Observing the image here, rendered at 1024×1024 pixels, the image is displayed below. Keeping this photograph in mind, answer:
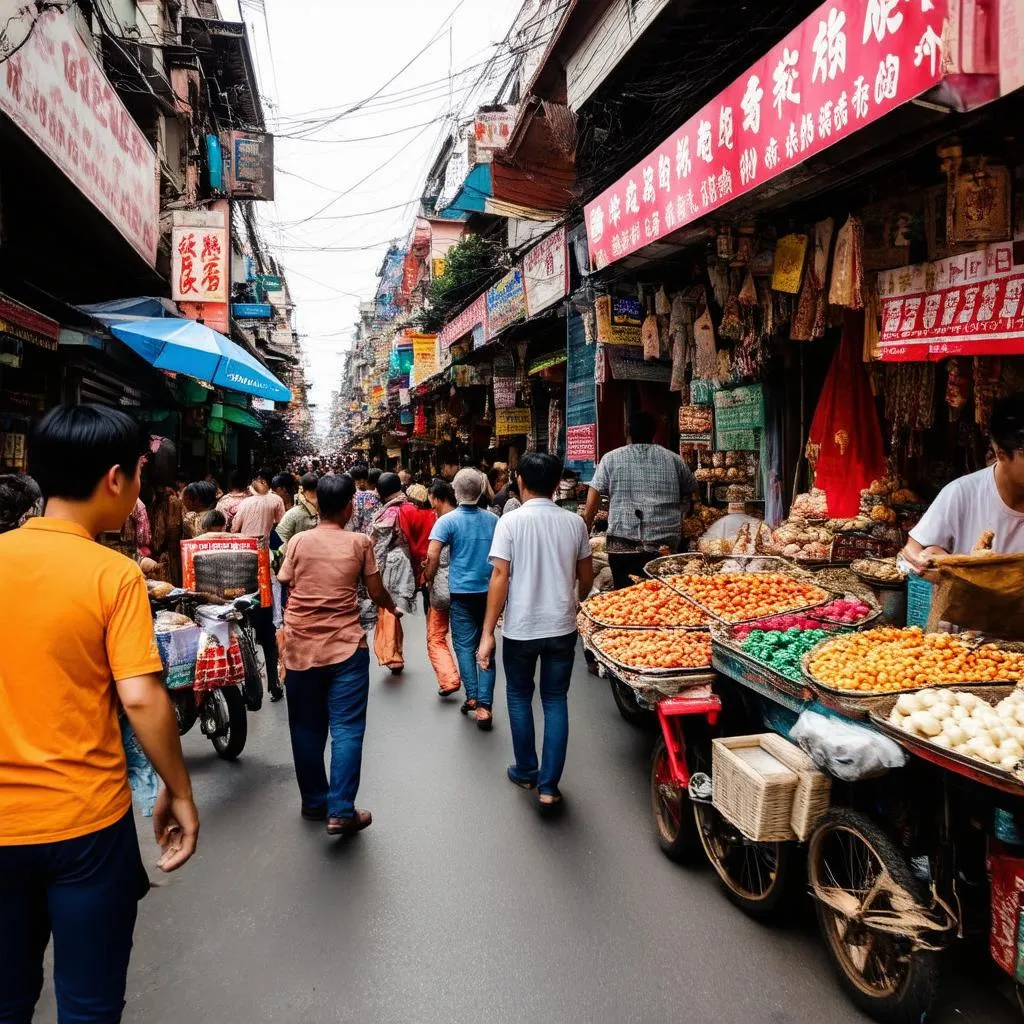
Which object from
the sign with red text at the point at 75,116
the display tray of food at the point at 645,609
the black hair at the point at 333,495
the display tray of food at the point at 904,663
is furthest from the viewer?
the sign with red text at the point at 75,116

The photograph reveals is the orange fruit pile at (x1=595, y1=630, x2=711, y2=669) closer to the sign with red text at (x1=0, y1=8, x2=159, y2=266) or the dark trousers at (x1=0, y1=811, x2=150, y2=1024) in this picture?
the dark trousers at (x1=0, y1=811, x2=150, y2=1024)

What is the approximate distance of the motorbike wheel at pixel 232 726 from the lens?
5492 mm

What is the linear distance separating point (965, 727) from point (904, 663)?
0.67m

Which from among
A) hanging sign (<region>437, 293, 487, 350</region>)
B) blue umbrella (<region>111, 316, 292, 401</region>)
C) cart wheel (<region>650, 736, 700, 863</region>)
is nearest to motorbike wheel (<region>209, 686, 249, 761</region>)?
cart wheel (<region>650, 736, 700, 863</region>)

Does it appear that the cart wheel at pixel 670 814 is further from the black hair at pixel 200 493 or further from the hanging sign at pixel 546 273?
the hanging sign at pixel 546 273

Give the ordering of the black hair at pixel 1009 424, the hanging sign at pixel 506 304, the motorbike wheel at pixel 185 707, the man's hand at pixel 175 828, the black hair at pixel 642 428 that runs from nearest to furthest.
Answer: the man's hand at pixel 175 828, the black hair at pixel 1009 424, the motorbike wheel at pixel 185 707, the black hair at pixel 642 428, the hanging sign at pixel 506 304

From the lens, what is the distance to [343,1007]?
288 cm

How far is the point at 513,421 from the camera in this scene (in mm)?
17062

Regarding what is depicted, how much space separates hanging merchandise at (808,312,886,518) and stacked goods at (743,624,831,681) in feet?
10.6

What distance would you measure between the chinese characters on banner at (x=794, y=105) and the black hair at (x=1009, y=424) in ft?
5.18

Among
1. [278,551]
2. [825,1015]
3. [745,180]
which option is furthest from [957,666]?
[278,551]

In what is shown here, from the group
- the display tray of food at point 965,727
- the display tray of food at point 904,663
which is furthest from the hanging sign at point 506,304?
the display tray of food at point 965,727

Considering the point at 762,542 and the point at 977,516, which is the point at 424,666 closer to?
the point at 762,542

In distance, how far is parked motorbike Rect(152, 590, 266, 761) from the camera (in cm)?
530
